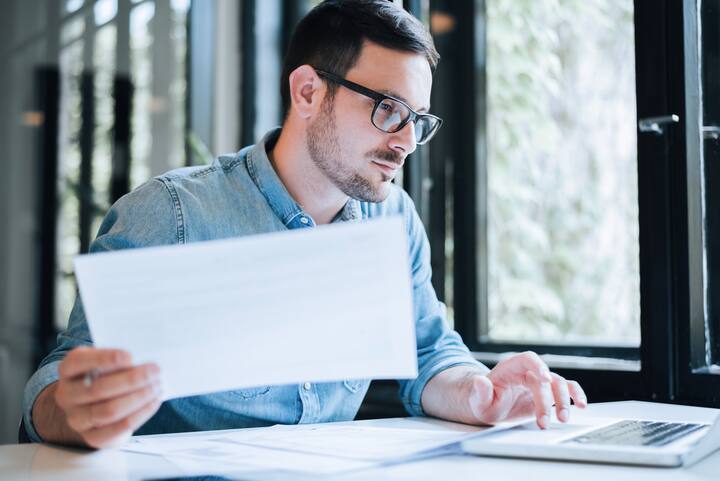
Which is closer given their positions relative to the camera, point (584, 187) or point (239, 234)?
point (239, 234)

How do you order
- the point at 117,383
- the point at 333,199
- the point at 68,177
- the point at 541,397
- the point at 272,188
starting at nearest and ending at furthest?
the point at 117,383 → the point at 541,397 → the point at 272,188 → the point at 333,199 → the point at 68,177

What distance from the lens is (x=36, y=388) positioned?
1.04m

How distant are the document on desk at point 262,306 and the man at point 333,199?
0.98 feet

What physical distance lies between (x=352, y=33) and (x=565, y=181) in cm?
168

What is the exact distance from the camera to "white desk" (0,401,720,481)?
80cm

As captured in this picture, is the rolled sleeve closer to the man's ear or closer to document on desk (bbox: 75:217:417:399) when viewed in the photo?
the man's ear

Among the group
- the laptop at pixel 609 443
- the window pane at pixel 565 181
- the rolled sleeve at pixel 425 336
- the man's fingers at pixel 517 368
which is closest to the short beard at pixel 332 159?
the rolled sleeve at pixel 425 336

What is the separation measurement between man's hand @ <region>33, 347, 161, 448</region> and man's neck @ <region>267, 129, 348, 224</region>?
715mm

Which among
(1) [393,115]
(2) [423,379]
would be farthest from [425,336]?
(1) [393,115]

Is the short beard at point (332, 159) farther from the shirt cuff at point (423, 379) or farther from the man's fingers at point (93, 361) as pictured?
the man's fingers at point (93, 361)

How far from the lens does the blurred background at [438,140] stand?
235 cm

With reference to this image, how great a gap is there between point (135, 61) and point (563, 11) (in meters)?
1.51

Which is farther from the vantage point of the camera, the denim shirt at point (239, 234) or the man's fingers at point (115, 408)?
the denim shirt at point (239, 234)

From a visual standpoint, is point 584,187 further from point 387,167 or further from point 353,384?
point 353,384
